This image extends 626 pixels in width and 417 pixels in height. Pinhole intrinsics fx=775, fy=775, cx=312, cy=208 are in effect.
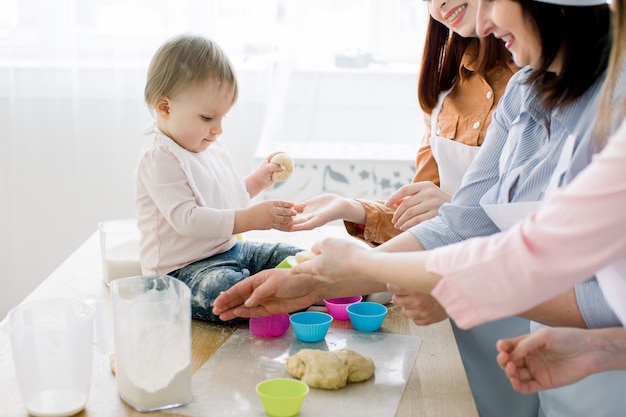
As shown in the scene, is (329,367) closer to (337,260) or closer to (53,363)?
(337,260)

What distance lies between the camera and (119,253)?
1.63 meters

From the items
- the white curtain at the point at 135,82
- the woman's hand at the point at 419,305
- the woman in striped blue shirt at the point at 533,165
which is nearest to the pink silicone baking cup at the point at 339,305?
the woman in striped blue shirt at the point at 533,165

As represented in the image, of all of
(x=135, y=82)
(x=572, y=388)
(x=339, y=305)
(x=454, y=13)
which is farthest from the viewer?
(x=135, y=82)

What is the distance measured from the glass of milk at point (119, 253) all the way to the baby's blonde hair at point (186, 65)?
0.98 feet

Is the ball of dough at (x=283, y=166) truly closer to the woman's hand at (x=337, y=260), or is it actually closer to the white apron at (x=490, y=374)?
the white apron at (x=490, y=374)

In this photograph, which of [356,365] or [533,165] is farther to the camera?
[533,165]

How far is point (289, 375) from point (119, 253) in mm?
577

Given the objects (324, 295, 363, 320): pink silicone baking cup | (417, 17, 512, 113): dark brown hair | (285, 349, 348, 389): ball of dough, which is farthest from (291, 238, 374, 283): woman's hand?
(417, 17, 512, 113): dark brown hair

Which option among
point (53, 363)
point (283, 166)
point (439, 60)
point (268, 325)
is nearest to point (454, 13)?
point (439, 60)

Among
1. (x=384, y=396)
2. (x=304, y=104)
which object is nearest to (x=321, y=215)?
(x=384, y=396)

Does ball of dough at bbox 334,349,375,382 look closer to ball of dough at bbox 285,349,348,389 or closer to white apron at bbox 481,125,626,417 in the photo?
ball of dough at bbox 285,349,348,389

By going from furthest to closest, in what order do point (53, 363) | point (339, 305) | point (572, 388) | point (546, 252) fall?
point (339, 305), point (572, 388), point (53, 363), point (546, 252)

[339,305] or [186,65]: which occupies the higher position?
[186,65]

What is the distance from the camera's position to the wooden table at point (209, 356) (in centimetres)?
113
